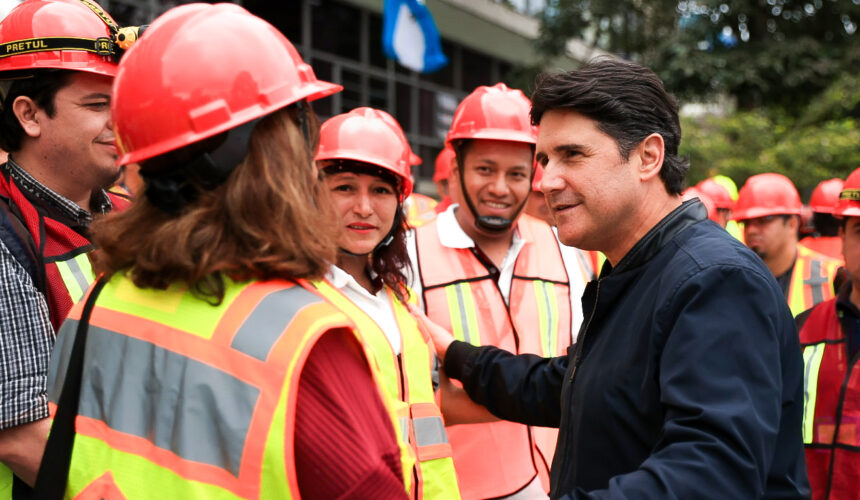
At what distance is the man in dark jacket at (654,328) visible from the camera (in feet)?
5.80

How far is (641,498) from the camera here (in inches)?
69.1

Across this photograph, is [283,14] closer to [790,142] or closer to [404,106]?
[404,106]

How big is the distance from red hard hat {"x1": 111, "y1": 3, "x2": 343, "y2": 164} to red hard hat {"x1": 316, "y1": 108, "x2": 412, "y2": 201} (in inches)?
69.1

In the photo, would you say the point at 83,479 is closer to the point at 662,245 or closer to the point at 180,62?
the point at 180,62

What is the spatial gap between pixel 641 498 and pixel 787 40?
16.8 metres

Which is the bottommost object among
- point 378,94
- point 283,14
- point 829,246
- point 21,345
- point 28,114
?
point 829,246

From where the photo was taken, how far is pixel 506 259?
3990 millimetres

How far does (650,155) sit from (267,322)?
1233 millimetres

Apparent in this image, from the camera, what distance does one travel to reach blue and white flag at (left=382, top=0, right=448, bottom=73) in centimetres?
923

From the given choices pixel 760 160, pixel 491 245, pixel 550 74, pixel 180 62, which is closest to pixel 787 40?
pixel 760 160

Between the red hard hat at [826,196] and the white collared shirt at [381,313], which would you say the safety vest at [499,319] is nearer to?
the white collared shirt at [381,313]

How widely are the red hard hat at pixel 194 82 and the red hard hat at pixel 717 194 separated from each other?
8383mm

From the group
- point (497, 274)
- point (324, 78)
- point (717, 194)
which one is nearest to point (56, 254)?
point (497, 274)

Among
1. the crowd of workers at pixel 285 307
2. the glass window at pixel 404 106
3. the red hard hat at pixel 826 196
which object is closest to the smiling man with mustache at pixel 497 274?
the crowd of workers at pixel 285 307
